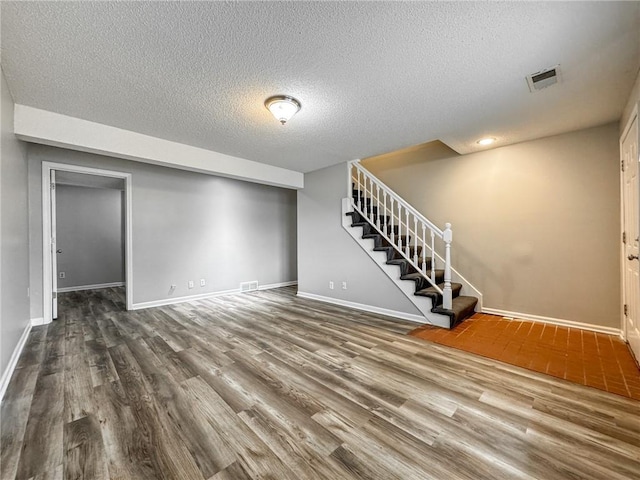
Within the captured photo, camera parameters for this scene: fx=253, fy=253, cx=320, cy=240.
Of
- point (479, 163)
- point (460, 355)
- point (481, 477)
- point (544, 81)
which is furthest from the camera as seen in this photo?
point (479, 163)

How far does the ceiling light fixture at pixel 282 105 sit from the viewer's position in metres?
2.33

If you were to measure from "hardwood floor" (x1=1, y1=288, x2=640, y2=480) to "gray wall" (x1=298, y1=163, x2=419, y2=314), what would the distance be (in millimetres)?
1107

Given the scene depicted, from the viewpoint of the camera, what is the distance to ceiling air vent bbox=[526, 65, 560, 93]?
1970mm

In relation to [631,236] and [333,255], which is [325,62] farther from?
[631,236]

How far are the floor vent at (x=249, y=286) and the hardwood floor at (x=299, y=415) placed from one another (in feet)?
8.58

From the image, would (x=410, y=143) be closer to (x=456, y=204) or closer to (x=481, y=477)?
(x=456, y=204)

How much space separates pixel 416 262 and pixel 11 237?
4.36 metres

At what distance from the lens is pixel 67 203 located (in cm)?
593

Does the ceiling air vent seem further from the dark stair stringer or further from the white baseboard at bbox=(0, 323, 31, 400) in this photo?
the white baseboard at bbox=(0, 323, 31, 400)

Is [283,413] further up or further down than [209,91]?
further down

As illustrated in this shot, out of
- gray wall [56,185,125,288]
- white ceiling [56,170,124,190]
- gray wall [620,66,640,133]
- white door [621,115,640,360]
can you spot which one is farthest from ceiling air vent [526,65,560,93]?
gray wall [56,185,125,288]

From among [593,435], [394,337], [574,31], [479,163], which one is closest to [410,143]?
[479,163]

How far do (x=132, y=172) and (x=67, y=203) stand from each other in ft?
11.1

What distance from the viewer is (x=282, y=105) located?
2.35m
